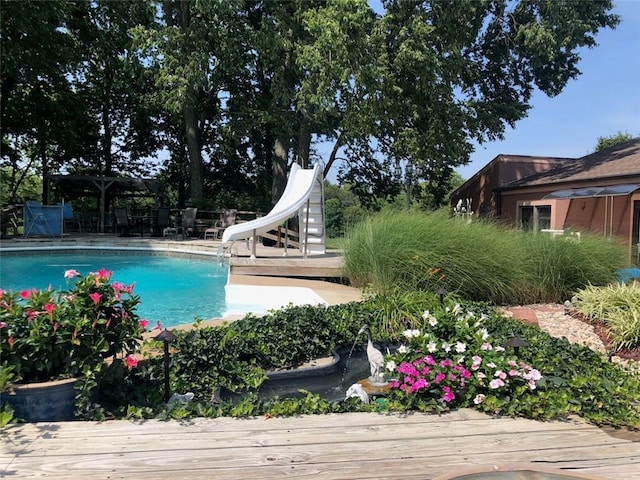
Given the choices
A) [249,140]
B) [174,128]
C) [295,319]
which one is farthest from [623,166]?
[174,128]

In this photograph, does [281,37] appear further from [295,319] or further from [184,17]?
[295,319]

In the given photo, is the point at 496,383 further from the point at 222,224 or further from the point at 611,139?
the point at 611,139

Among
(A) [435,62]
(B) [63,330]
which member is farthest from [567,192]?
(B) [63,330]

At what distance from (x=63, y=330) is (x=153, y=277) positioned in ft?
23.9

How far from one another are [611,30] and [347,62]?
32.0ft

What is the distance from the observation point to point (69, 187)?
712 inches

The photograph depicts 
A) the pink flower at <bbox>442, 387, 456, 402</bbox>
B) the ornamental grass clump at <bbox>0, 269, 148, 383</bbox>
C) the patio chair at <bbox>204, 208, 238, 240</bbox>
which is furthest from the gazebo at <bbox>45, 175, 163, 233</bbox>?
the pink flower at <bbox>442, 387, 456, 402</bbox>

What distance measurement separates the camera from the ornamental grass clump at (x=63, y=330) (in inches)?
79.7

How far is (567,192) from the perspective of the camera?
12.3 meters

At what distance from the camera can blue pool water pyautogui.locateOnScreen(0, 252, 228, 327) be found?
6.19 metres

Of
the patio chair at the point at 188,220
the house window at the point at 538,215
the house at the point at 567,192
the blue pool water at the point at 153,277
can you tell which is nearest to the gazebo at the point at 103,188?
the patio chair at the point at 188,220

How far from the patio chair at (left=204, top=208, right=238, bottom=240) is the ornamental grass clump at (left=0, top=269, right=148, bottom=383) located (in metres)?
12.0

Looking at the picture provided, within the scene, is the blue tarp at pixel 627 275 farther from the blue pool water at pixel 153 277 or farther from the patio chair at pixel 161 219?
the patio chair at pixel 161 219

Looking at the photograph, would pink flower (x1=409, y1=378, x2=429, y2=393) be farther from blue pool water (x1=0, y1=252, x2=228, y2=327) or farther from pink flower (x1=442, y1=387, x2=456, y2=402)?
blue pool water (x1=0, y1=252, x2=228, y2=327)
